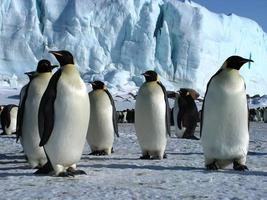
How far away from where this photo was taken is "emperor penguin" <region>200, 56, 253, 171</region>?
540 centimetres

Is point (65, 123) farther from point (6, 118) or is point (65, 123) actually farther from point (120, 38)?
point (120, 38)

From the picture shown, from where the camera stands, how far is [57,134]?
15.7ft

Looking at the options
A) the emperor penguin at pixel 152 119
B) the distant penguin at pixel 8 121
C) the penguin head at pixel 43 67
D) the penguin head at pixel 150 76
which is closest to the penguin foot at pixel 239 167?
the emperor penguin at pixel 152 119

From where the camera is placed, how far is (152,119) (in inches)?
272

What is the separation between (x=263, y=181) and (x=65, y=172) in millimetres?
1835

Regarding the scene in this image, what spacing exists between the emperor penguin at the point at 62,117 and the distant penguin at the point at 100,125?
2.71 meters

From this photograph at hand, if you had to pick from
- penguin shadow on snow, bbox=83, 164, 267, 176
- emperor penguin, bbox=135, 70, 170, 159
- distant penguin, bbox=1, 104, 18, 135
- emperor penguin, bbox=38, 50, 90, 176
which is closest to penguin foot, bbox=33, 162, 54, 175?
emperor penguin, bbox=38, 50, 90, 176

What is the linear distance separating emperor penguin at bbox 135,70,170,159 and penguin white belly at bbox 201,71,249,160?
148 centimetres

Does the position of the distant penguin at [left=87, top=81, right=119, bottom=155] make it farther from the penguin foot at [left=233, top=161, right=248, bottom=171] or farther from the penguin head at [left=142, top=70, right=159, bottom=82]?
the penguin foot at [left=233, top=161, right=248, bottom=171]

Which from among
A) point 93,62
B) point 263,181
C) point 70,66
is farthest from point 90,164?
point 93,62

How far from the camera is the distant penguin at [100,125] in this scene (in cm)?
761

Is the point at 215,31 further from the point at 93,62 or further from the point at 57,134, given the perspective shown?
the point at 57,134

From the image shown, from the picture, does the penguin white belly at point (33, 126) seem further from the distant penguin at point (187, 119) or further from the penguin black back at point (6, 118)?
the penguin black back at point (6, 118)

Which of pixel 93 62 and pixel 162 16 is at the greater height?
pixel 162 16
